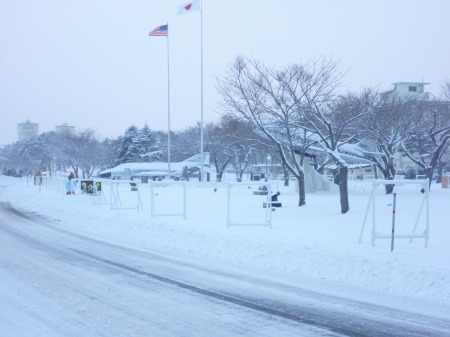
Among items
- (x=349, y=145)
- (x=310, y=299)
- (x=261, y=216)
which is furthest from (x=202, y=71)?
(x=310, y=299)

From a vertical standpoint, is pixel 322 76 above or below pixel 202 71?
below

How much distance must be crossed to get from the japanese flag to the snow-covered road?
2970 cm

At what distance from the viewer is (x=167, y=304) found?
323 inches

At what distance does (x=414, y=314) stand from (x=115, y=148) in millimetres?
90151

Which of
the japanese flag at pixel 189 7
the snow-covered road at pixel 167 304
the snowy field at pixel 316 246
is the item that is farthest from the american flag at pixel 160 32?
the snow-covered road at pixel 167 304

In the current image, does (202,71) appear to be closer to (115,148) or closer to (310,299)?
(310,299)

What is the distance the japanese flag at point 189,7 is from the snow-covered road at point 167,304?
2970 centimetres

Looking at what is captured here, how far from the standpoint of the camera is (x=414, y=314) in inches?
301

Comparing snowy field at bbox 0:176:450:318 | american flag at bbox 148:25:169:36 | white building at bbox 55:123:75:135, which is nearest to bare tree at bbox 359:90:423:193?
snowy field at bbox 0:176:450:318

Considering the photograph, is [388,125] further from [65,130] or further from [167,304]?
[65,130]

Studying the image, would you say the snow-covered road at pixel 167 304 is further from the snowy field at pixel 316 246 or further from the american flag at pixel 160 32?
the american flag at pixel 160 32

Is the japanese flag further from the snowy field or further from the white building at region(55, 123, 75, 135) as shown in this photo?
the white building at region(55, 123, 75, 135)

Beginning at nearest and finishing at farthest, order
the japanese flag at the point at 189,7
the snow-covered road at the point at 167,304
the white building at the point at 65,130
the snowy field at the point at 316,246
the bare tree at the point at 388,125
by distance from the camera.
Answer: the snow-covered road at the point at 167,304 → the snowy field at the point at 316,246 → the bare tree at the point at 388,125 → the japanese flag at the point at 189,7 → the white building at the point at 65,130

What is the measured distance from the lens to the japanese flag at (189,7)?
128 feet
